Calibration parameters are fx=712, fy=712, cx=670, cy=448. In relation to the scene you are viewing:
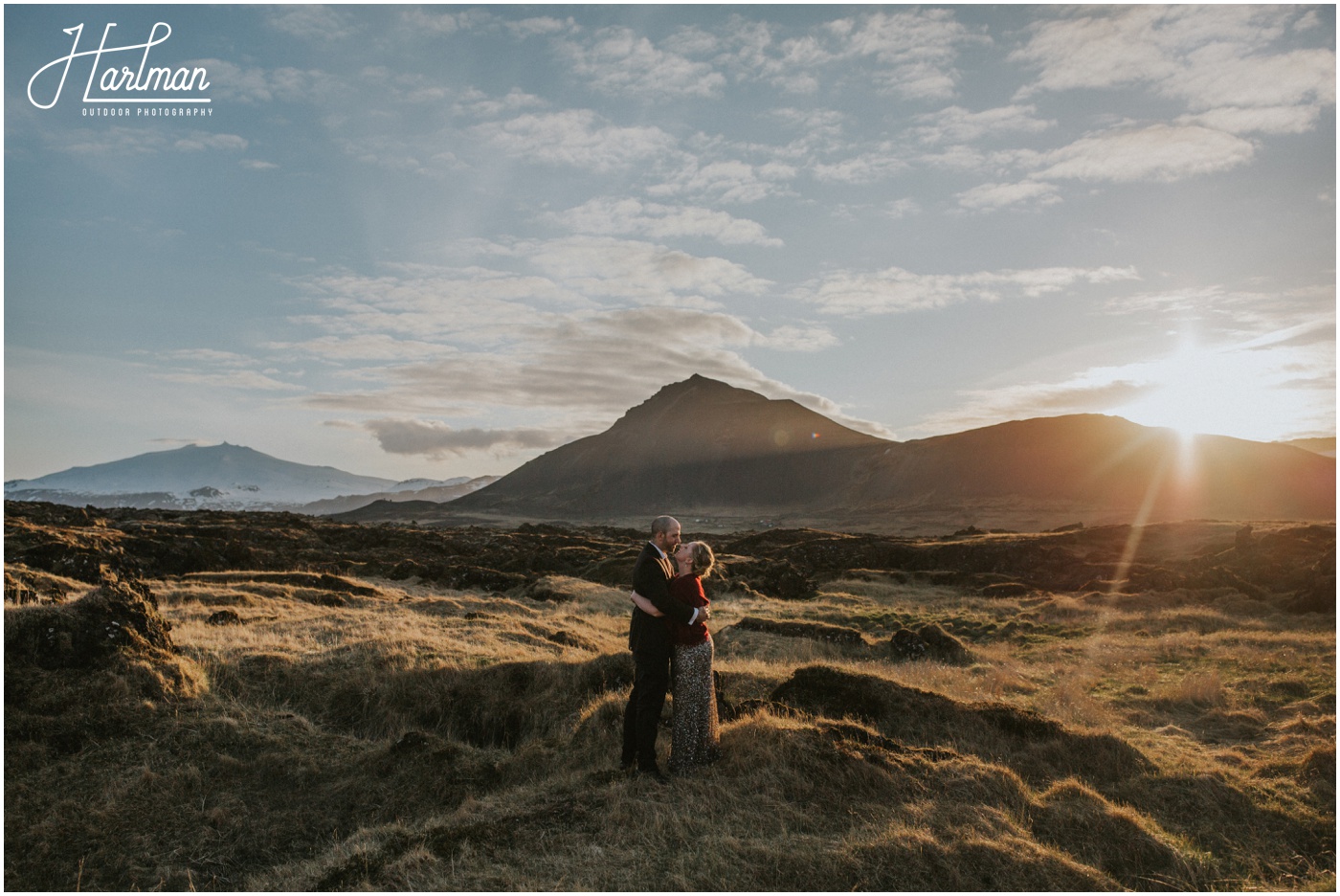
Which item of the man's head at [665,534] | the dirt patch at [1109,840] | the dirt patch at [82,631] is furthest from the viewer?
the dirt patch at [82,631]

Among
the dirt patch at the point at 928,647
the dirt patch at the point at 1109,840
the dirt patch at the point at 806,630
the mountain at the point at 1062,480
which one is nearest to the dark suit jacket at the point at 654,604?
the dirt patch at the point at 1109,840

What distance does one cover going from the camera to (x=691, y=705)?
8688 mm

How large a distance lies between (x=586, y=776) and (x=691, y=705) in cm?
161

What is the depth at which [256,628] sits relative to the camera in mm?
16469

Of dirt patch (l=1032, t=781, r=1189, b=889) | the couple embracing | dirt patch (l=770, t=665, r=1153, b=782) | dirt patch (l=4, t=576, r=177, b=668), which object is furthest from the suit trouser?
dirt patch (l=4, t=576, r=177, b=668)

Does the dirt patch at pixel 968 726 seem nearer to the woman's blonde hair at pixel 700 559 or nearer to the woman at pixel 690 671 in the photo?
the woman at pixel 690 671

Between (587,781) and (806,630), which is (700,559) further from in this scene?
(806,630)

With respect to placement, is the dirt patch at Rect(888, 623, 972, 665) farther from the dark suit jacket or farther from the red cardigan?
the dark suit jacket

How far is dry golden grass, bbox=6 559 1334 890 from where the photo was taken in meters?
6.94

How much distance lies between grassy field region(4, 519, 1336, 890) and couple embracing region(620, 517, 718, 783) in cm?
47

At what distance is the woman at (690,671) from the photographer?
8.48m

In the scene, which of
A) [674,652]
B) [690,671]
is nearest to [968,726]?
[690,671]

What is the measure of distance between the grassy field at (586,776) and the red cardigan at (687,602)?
1.61 metres

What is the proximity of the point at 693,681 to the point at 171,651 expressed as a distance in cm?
943
